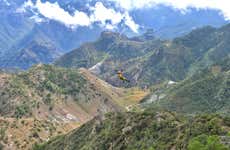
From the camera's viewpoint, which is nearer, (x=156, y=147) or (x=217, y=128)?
(x=217, y=128)

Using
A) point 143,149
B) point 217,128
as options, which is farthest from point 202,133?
point 143,149

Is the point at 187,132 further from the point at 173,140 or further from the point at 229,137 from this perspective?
the point at 229,137

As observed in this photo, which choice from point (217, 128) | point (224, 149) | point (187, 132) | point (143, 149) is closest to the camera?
point (224, 149)

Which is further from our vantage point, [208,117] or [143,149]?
[143,149]

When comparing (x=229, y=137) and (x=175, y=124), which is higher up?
(x=175, y=124)

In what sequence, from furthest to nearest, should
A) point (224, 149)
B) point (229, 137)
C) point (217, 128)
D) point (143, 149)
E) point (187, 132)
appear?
point (143, 149)
point (187, 132)
point (217, 128)
point (229, 137)
point (224, 149)

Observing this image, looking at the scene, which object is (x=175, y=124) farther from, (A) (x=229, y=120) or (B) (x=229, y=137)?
(B) (x=229, y=137)

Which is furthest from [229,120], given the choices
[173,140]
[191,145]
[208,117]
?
[191,145]

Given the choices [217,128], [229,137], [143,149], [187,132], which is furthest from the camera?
[143,149]

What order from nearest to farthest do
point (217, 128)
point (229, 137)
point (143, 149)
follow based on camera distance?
point (229, 137) → point (217, 128) → point (143, 149)
